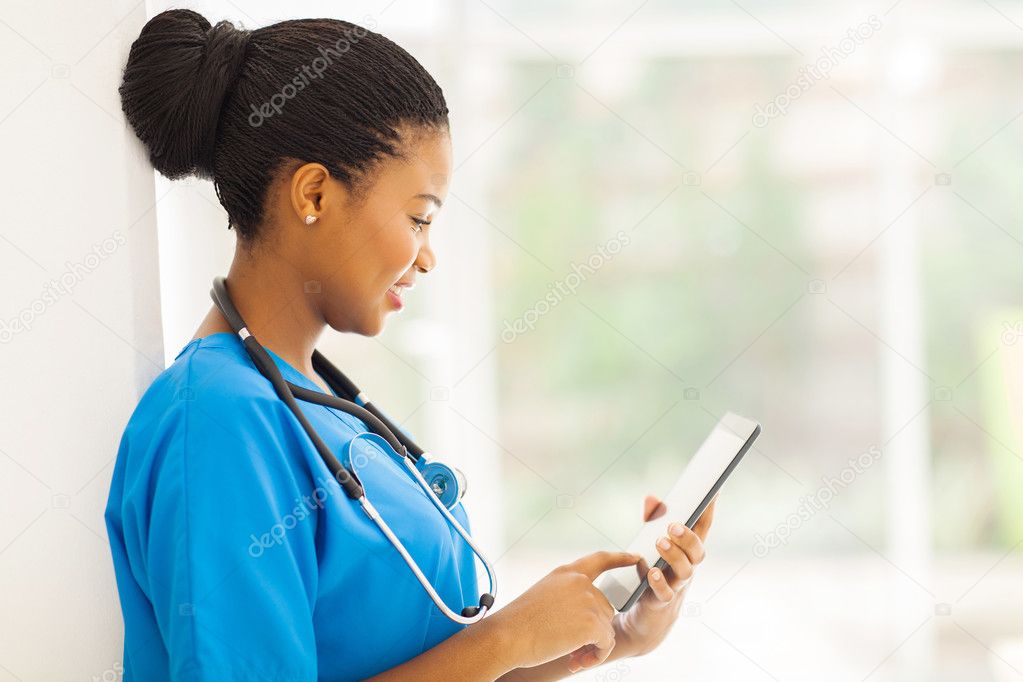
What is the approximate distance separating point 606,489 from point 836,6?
1.72 meters

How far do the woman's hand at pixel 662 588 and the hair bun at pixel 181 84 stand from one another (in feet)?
2.23

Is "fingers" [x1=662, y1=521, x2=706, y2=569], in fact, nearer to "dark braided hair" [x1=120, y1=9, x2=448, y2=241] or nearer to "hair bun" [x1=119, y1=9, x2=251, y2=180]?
"dark braided hair" [x1=120, y1=9, x2=448, y2=241]

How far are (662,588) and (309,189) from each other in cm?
60

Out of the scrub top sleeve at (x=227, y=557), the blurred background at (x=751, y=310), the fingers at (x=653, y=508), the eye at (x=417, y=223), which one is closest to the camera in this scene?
the scrub top sleeve at (x=227, y=557)

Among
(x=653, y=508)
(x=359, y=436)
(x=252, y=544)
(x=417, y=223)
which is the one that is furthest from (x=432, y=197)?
(x=653, y=508)

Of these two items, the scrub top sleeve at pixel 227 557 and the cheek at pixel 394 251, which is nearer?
the scrub top sleeve at pixel 227 557

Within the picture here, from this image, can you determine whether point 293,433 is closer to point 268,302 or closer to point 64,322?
point 268,302

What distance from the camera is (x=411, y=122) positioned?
1.00 meters

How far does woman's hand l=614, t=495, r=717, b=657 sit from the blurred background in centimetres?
176

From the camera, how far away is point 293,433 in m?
0.91

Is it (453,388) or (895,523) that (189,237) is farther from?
(895,523)

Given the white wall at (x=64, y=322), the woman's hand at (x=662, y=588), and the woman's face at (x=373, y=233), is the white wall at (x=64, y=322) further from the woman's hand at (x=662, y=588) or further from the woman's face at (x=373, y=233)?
the woman's hand at (x=662, y=588)

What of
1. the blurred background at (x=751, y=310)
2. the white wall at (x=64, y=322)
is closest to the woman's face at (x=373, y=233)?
the white wall at (x=64, y=322)

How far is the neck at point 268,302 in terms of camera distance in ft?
3.31
